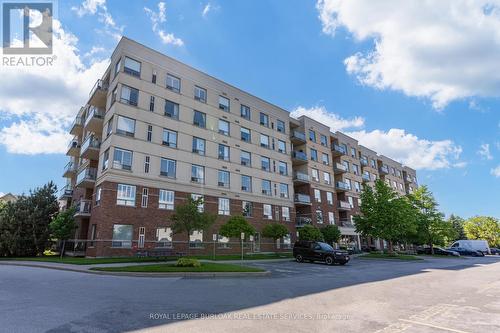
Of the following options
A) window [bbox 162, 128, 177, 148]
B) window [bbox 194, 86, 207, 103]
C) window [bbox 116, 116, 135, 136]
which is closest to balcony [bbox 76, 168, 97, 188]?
window [bbox 116, 116, 135, 136]

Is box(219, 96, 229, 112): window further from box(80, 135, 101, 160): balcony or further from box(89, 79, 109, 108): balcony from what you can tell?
box(80, 135, 101, 160): balcony

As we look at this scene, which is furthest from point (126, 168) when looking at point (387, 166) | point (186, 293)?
point (387, 166)

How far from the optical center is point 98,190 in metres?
26.5

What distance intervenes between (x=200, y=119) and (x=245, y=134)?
6961mm

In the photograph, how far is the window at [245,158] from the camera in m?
36.8

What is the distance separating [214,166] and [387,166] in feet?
157

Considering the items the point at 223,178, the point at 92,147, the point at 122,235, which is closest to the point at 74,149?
the point at 92,147

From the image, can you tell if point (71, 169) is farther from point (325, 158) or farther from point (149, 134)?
point (325, 158)

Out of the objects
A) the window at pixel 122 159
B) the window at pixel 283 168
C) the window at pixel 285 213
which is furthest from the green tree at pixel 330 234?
the window at pixel 122 159

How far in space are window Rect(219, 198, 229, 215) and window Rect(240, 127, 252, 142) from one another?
340 inches

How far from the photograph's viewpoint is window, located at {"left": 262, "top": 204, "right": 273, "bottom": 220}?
122 ft

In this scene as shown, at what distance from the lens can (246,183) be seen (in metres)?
36.4

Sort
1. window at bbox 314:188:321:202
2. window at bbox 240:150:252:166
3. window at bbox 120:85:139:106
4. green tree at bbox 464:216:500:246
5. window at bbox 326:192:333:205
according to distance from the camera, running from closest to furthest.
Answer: window at bbox 120:85:139:106, window at bbox 240:150:252:166, window at bbox 314:188:321:202, window at bbox 326:192:333:205, green tree at bbox 464:216:500:246

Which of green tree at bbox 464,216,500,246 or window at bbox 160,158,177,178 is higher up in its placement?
window at bbox 160,158,177,178
